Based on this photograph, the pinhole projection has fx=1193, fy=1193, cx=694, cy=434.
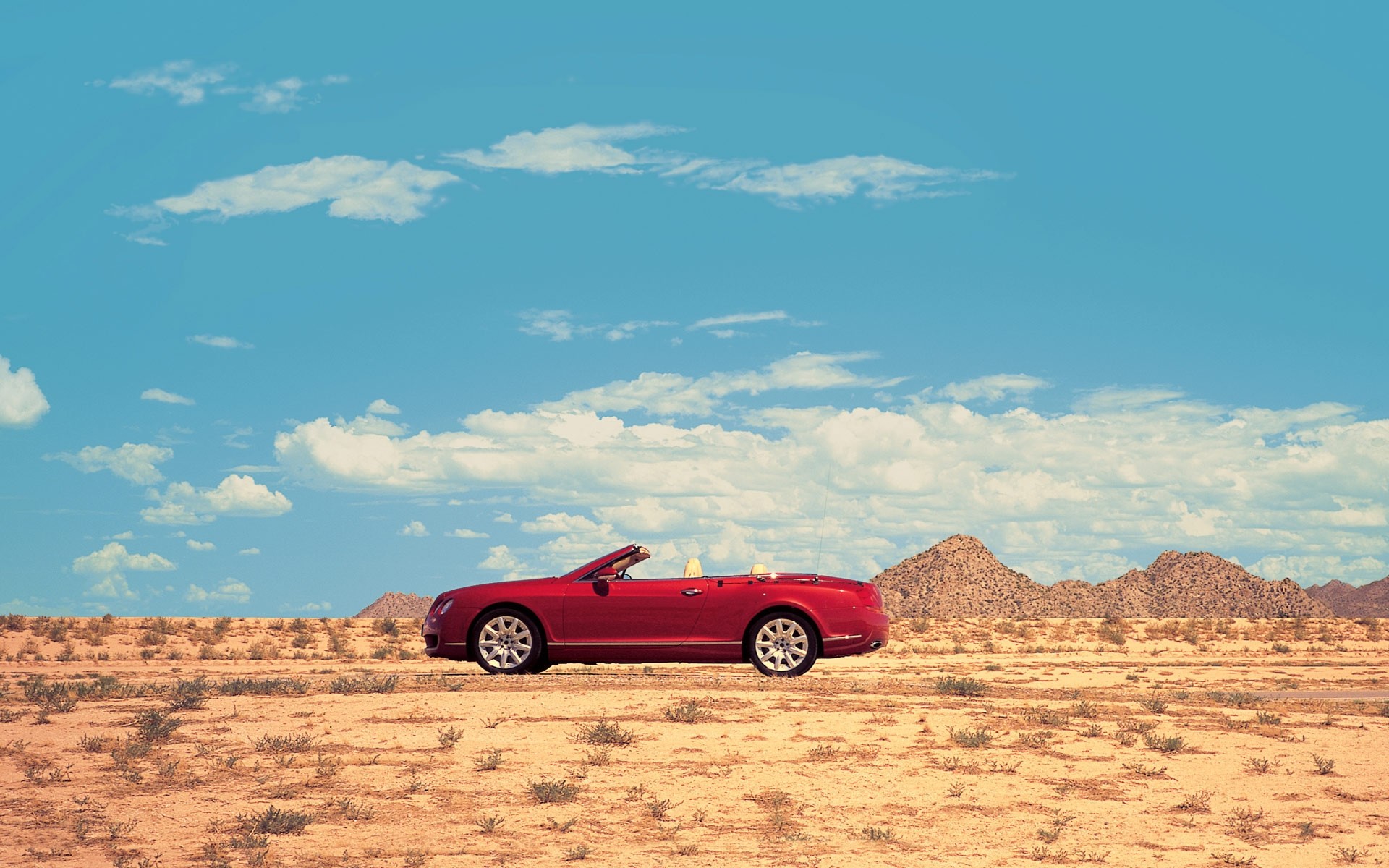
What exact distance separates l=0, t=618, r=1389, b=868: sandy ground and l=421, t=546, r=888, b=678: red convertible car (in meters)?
0.46

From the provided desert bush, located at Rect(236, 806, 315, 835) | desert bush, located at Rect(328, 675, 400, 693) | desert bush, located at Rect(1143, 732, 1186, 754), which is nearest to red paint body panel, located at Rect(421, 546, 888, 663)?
desert bush, located at Rect(328, 675, 400, 693)

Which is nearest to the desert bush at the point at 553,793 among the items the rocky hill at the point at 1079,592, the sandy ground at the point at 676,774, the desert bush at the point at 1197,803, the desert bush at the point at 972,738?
the sandy ground at the point at 676,774

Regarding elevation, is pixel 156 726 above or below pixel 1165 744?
above

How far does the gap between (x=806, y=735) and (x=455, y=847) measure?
4.16m

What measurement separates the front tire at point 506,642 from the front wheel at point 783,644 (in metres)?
2.87

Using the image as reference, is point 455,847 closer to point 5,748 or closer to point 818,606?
point 5,748

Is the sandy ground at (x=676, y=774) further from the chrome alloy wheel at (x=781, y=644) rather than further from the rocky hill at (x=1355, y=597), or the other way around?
the rocky hill at (x=1355, y=597)

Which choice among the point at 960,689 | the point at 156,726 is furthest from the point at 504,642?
the point at 960,689

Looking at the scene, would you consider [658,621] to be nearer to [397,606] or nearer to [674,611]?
[674,611]

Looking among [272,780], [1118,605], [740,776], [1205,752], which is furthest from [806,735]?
[1118,605]

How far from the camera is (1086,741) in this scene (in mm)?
12383

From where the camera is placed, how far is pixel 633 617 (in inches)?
609

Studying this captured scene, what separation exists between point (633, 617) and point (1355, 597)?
10120cm

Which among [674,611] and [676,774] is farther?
[674,611]
